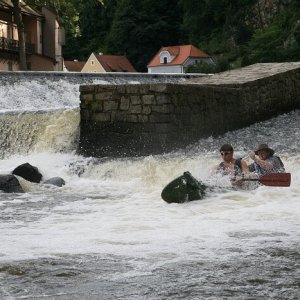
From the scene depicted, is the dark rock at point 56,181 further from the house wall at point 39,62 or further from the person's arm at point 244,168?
the house wall at point 39,62

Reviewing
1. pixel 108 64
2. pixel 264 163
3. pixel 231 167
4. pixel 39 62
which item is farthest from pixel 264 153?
pixel 108 64

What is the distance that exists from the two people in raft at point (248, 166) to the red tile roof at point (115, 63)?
55425 mm

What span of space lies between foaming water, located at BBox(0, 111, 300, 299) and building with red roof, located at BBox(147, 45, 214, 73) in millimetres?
51723

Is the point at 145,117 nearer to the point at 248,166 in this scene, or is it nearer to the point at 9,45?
the point at 248,166

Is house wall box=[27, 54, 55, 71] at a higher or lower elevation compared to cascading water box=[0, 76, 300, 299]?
higher

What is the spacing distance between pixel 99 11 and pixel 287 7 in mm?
33054

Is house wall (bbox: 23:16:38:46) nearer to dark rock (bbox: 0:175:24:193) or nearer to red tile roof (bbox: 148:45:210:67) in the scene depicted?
red tile roof (bbox: 148:45:210:67)

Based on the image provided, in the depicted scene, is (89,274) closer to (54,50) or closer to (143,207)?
(143,207)

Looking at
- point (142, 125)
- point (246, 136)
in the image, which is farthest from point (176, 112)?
point (246, 136)

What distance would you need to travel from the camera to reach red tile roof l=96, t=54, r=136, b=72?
6594 centimetres

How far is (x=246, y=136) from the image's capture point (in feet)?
48.5

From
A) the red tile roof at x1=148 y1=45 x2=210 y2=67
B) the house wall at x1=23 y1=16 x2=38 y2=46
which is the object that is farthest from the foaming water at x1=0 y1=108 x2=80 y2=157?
the red tile roof at x1=148 y1=45 x2=210 y2=67

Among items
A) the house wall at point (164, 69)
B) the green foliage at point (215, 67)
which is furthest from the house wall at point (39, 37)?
the house wall at point (164, 69)

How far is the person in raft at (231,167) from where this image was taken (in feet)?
33.1
